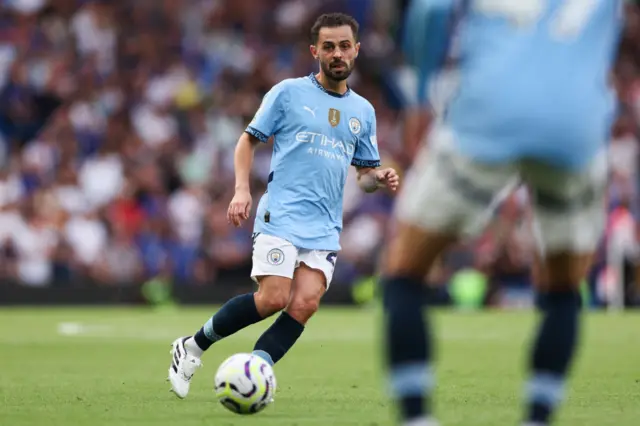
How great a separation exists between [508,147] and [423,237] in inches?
17.4

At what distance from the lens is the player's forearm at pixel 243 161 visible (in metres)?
7.31

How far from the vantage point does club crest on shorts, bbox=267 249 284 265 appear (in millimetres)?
7441

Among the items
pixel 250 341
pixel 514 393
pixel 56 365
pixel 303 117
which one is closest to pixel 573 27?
pixel 303 117

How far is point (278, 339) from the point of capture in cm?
737

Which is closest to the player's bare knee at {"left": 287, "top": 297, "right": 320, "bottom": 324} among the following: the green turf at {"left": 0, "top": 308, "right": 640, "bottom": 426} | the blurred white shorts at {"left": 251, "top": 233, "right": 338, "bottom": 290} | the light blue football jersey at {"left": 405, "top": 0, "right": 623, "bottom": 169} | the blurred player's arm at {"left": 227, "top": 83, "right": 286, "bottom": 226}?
the blurred white shorts at {"left": 251, "top": 233, "right": 338, "bottom": 290}

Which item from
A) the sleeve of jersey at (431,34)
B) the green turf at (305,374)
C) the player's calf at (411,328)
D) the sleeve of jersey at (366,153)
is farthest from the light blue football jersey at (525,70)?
the sleeve of jersey at (366,153)

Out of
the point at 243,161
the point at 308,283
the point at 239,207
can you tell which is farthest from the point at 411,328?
the point at 243,161

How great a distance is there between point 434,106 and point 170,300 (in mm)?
14668

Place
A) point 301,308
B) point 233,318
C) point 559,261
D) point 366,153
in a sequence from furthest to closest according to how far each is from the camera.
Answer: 1. point 366,153
2. point 233,318
3. point 301,308
4. point 559,261

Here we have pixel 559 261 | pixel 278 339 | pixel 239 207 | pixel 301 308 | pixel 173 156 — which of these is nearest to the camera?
pixel 559 261

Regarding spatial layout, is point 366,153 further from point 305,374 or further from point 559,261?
point 559,261

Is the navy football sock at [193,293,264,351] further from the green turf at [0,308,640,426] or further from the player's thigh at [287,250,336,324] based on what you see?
the green turf at [0,308,640,426]

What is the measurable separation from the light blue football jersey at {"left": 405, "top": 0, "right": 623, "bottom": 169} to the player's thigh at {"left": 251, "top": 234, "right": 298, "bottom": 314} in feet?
9.46

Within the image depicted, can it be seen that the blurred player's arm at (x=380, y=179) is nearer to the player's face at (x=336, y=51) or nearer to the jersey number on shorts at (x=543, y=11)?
the player's face at (x=336, y=51)
